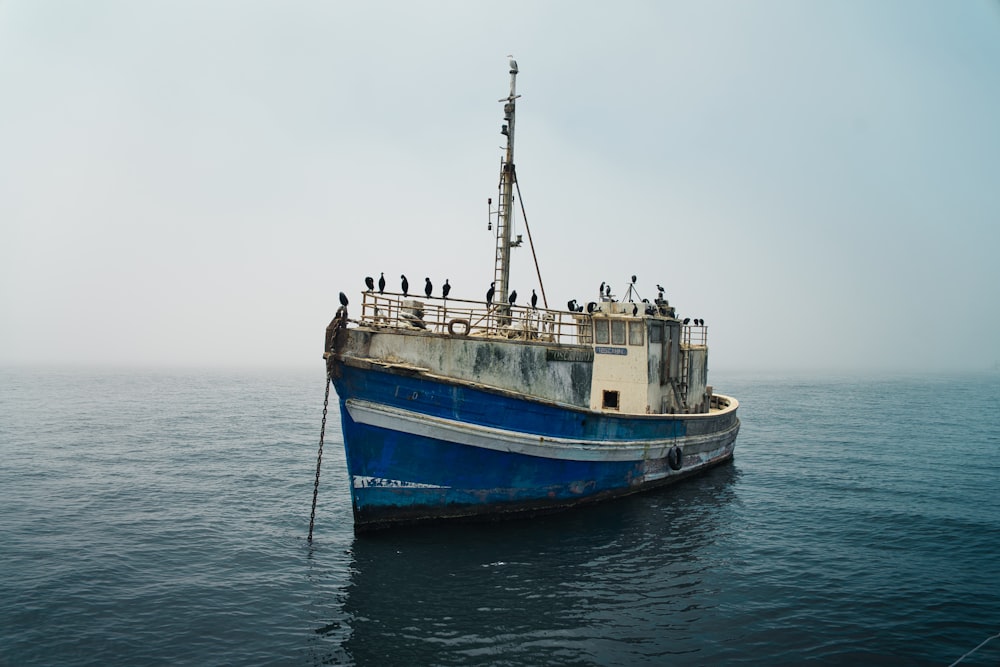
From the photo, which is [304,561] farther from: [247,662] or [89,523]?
[89,523]

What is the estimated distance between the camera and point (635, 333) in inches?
778

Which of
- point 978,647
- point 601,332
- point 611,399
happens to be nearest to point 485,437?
point 611,399

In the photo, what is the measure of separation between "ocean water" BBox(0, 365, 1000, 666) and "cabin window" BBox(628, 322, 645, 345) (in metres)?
5.26

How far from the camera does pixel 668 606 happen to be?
39.5 ft

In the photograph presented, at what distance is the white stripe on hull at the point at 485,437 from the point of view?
47.1 feet

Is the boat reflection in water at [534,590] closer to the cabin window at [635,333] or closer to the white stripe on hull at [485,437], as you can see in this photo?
the white stripe on hull at [485,437]

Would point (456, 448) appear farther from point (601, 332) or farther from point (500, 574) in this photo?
point (601, 332)

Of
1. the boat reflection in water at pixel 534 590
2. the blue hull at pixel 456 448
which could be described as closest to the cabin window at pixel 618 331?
the blue hull at pixel 456 448

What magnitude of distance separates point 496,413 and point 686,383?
11.0 metres

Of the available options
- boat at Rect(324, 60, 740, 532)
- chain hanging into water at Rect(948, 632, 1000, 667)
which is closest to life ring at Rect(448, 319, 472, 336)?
boat at Rect(324, 60, 740, 532)

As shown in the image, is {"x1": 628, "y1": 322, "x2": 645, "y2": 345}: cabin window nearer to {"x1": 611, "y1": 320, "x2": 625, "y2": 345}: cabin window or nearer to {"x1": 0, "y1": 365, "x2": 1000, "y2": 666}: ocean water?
{"x1": 611, "y1": 320, "x2": 625, "y2": 345}: cabin window

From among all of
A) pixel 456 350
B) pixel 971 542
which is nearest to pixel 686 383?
pixel 971 542

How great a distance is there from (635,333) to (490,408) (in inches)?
276

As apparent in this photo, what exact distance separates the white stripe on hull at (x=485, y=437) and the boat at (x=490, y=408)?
3 cm
